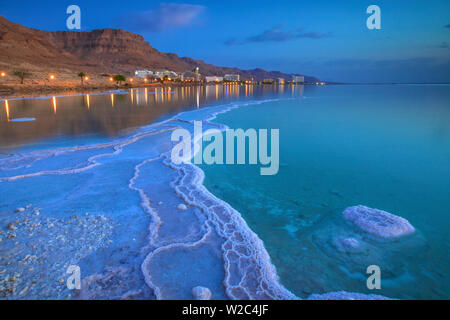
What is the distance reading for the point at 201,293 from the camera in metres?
3.63

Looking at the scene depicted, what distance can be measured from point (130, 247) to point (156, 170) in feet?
14.0

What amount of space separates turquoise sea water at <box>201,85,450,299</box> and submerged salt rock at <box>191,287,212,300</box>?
130 centimetres

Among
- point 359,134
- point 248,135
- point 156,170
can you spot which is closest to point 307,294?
point 156,170

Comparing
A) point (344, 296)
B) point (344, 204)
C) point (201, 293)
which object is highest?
point (344, 204)

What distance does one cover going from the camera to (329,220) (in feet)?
19.4

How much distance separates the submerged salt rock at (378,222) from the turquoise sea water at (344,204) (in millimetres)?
219

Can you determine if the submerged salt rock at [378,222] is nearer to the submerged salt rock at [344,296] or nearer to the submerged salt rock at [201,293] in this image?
the submerged salt rock at [344,296]

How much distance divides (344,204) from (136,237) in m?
5.36

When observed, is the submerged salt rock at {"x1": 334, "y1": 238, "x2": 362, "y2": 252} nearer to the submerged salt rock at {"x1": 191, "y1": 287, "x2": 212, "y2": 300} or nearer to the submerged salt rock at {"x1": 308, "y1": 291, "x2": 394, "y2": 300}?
the submerged salt rock at {"x1": 308, "y1": 291, "x2": 394, "y2": 300}

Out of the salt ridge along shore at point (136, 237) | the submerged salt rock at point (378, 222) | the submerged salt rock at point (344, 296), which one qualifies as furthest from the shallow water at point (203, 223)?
the submerged salt rock at point (378, 222)

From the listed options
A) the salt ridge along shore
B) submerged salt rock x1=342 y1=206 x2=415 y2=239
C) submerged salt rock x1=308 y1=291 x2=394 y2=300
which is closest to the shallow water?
the salt ridge along shore

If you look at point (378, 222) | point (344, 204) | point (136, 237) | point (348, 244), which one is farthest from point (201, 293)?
point (344, 204)

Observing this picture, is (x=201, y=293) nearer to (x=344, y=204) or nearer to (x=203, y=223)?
(x=203, y=223)

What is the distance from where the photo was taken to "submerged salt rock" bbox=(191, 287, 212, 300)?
361 centimetres
